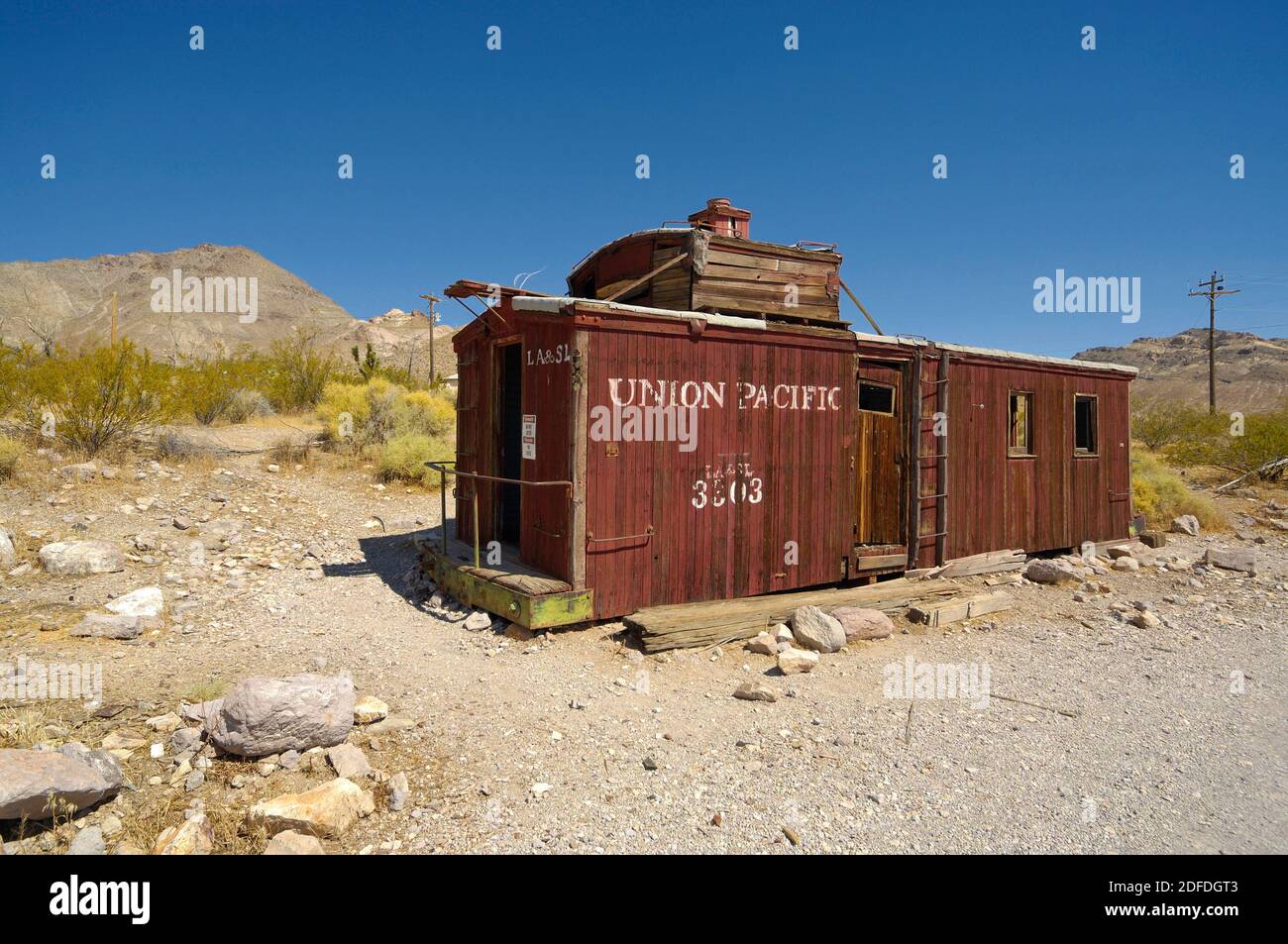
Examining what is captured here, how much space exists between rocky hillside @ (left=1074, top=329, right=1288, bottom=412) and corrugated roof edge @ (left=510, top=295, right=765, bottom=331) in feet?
200

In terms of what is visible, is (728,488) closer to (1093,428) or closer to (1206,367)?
(1093,428)

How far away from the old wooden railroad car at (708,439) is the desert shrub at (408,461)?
516cm

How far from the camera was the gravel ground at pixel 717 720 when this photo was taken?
4.13 meters

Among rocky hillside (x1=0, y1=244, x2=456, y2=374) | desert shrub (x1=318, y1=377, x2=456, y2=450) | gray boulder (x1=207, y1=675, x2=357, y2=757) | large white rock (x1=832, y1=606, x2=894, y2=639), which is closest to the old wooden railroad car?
large white rock (x1=832, y1=606, x2=894, y2=639)

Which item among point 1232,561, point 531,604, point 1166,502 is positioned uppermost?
point 1166,502

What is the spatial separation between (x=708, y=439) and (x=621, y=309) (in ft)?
5.53

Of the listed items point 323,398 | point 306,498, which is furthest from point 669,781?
point 323,398

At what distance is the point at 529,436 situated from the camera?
26.5 ft

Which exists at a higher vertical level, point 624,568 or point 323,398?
point 323,398

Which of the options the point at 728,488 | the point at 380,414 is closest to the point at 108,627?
the point at 728,488

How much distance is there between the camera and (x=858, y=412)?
9.25m

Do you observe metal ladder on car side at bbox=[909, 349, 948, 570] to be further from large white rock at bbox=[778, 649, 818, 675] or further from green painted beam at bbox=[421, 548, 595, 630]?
green painted beam at bbox=[421, 548, 595, 630]
